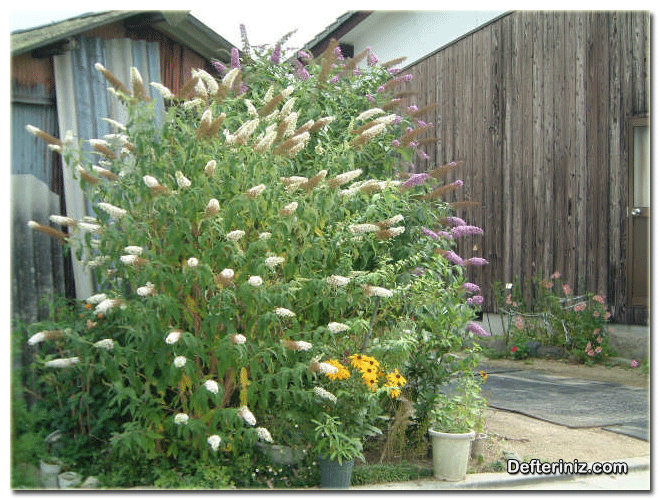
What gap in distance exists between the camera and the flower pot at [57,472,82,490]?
481 cm

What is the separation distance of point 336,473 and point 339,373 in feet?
1.92

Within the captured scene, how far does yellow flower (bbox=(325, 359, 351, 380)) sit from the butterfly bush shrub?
0.01m

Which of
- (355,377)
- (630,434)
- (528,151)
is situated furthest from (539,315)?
(355,377)

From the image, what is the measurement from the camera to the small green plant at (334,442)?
4.73 metres

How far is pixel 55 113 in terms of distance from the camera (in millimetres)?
5883

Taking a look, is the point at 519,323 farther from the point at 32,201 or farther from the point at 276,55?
the point at 32,201

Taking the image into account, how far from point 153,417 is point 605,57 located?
7.17m

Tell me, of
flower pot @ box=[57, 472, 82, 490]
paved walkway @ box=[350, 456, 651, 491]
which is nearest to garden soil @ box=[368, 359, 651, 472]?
paved walkway @ box=[350, 456, 651, 491]

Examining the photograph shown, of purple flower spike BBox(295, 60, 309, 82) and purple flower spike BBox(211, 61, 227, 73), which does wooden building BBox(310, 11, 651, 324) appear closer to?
purple flower spike BBox(295, 60, 309, 82)

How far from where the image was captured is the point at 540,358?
9906 mm

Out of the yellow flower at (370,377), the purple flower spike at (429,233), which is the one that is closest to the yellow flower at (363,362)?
the yellow flower at (370,377)

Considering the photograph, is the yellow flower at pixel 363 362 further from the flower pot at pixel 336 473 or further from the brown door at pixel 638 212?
the brown door at pixel 638 212

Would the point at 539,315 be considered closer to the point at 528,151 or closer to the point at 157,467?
the point at 528,151

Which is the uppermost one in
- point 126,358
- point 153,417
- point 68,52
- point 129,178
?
point 68,52
